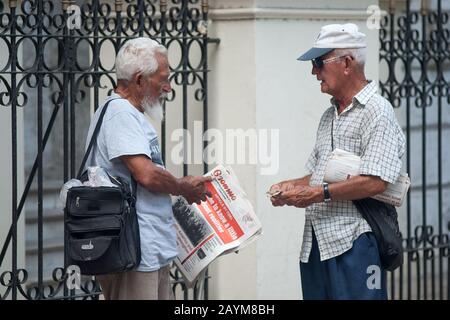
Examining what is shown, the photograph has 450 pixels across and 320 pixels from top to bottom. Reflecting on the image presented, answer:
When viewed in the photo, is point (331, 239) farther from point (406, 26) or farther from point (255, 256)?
point (406, 26)

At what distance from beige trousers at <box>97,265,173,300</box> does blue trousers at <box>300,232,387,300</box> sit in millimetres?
751

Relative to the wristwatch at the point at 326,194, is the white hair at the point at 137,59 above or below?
above

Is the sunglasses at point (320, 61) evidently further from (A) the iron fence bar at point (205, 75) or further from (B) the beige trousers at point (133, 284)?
(A) the iron fence bar at point (205, 75)

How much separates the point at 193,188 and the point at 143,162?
346 mm

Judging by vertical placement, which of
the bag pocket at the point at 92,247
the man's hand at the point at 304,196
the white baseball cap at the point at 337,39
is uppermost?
the white baseball cap at the point at 337,39

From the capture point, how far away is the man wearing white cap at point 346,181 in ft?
19.0

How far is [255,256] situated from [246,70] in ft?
3.66

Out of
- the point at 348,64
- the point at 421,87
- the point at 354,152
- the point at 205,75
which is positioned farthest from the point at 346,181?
the point at 421,87

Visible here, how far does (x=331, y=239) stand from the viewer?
5906 mm

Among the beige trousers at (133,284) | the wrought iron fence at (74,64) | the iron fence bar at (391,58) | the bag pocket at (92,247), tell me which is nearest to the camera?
the bag pocket at (92,247)

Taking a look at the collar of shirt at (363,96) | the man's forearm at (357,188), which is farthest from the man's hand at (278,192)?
the collar of shirt at (363,96)

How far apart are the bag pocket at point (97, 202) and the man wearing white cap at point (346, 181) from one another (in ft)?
2.65
